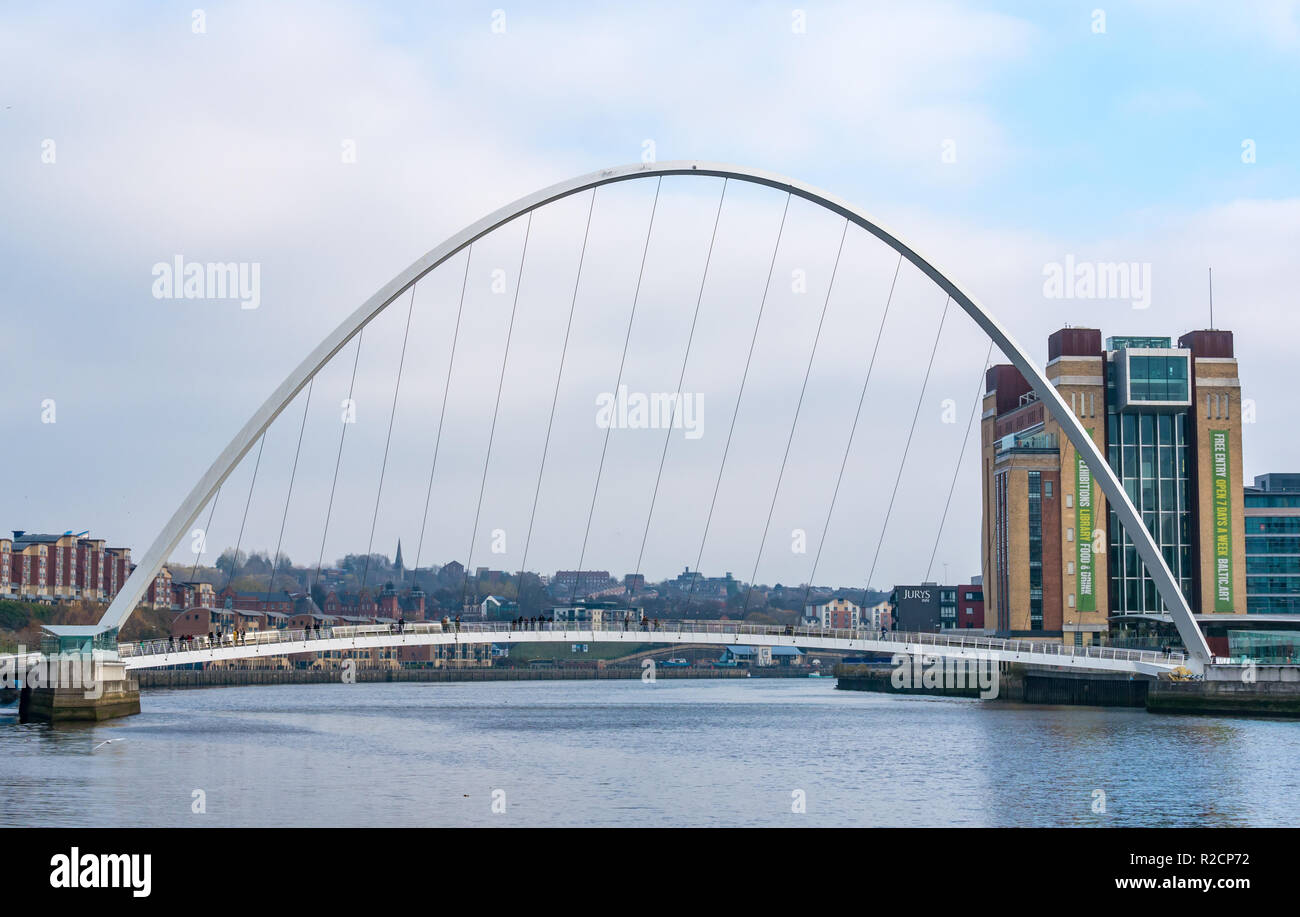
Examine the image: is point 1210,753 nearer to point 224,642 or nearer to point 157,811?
point 157,811

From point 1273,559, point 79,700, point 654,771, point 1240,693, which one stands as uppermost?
point 1273,559

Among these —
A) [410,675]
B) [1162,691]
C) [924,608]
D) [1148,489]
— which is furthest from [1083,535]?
[410,675]

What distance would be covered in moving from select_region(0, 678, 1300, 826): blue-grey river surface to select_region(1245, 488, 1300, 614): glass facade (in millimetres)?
36164

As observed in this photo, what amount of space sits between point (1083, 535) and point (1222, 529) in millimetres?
7679

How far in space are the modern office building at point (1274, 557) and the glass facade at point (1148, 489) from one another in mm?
10733

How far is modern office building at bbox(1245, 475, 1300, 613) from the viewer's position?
92.3m

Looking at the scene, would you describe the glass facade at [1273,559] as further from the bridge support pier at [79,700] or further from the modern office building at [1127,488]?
the bridge support pier at [79,700]

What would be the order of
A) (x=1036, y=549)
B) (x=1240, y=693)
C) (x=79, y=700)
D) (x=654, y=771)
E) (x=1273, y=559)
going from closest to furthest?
(x=654, y=771), (x=79, y=700), (x=1240, y=693), (x=1036, y=549), (x=1273, y=559)

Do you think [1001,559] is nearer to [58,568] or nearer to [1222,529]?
[1222,529]

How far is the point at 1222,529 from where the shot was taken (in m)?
83.1

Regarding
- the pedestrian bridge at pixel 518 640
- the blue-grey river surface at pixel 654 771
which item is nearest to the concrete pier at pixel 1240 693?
the pedestrian bridge at pixel 518 640

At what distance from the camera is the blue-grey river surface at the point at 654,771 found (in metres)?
28.6

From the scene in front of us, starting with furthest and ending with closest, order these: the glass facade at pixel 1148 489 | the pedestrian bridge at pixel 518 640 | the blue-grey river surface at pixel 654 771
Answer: the glass facade at pixel 1148 489
the pedestrian bridge at pixel 518 640
the blue-grey river surface at pixel 654 771

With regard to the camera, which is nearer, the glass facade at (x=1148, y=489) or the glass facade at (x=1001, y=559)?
the glass facade at (x=1148, y=489)
